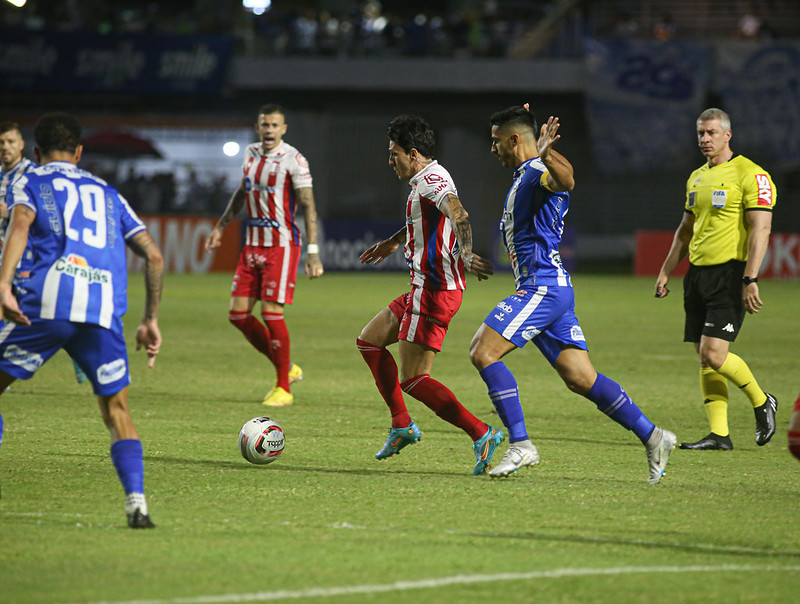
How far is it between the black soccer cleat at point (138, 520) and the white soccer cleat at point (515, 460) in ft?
7.18

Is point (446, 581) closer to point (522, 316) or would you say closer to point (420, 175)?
point (522, 316)

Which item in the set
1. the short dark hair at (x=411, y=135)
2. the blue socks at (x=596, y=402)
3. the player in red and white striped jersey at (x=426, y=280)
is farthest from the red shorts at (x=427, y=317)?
the short dark hair at (x=411, y=135)

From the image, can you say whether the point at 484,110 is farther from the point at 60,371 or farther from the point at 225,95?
the point at 60,371

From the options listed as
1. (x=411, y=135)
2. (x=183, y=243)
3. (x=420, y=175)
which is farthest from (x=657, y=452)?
(x=183, y=243)

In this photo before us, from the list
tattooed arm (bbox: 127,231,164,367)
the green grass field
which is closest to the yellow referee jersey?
the green grass field

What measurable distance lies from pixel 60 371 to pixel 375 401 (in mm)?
3752

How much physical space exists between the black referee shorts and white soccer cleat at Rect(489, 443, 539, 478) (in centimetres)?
194

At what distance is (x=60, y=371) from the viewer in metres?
12.3

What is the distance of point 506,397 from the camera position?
6914 millimetres

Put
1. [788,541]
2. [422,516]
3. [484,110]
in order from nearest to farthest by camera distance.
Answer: [788,541], [422,516], [484,110]

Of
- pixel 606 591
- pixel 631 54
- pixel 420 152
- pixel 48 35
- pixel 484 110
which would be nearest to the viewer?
pixel 606 591

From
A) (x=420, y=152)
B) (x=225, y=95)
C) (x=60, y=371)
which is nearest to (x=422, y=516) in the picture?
(x=420, y=152)

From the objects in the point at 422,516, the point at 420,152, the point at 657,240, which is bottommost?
the point at 657,240

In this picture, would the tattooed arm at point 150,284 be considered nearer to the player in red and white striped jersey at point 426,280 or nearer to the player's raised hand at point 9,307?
the player's raised hand at point 9,307
